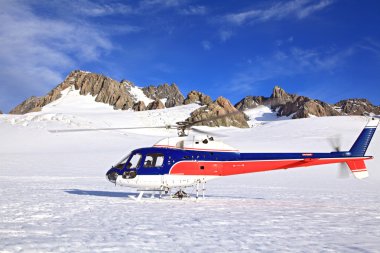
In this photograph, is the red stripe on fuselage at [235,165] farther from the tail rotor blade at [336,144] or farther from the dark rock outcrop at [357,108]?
the dark rock outcrop at [357,108]

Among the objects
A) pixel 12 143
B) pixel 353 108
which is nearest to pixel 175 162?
pixel 12 143

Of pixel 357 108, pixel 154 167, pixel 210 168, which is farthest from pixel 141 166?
pixel 357 108

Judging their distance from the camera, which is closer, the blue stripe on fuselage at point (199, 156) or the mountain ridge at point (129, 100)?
Result: the blue stripe on fuselage at point (199, 156)

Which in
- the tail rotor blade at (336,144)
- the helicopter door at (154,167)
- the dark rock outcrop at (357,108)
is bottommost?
the helicopter door at (154,167)

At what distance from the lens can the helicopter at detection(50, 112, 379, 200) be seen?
499 inches

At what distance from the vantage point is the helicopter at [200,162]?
1268cm

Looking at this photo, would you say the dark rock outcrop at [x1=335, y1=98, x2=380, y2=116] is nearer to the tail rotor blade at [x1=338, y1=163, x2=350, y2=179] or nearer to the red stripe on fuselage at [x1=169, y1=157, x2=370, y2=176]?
the tail rotor blade at [x1=338, y1=163, x2=350, y2=179]

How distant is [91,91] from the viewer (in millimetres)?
140875

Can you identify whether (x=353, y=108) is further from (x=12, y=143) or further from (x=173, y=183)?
(x=173, y=183)

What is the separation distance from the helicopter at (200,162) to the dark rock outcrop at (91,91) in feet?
375

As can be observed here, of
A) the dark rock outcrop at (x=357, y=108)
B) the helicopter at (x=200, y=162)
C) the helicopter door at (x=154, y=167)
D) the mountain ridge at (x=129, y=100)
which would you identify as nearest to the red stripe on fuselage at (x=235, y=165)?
the helicopter at (x=200, y=162)

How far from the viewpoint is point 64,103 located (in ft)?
425

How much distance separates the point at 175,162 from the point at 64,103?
415 ft

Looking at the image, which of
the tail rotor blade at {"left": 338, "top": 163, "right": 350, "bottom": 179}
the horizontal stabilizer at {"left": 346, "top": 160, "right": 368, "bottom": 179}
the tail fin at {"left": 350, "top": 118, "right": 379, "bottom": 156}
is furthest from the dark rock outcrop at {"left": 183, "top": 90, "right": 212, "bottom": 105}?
the horizontal stabilizer at {"left": 346, "top": 160, "right": 368, "bottom": 179}
